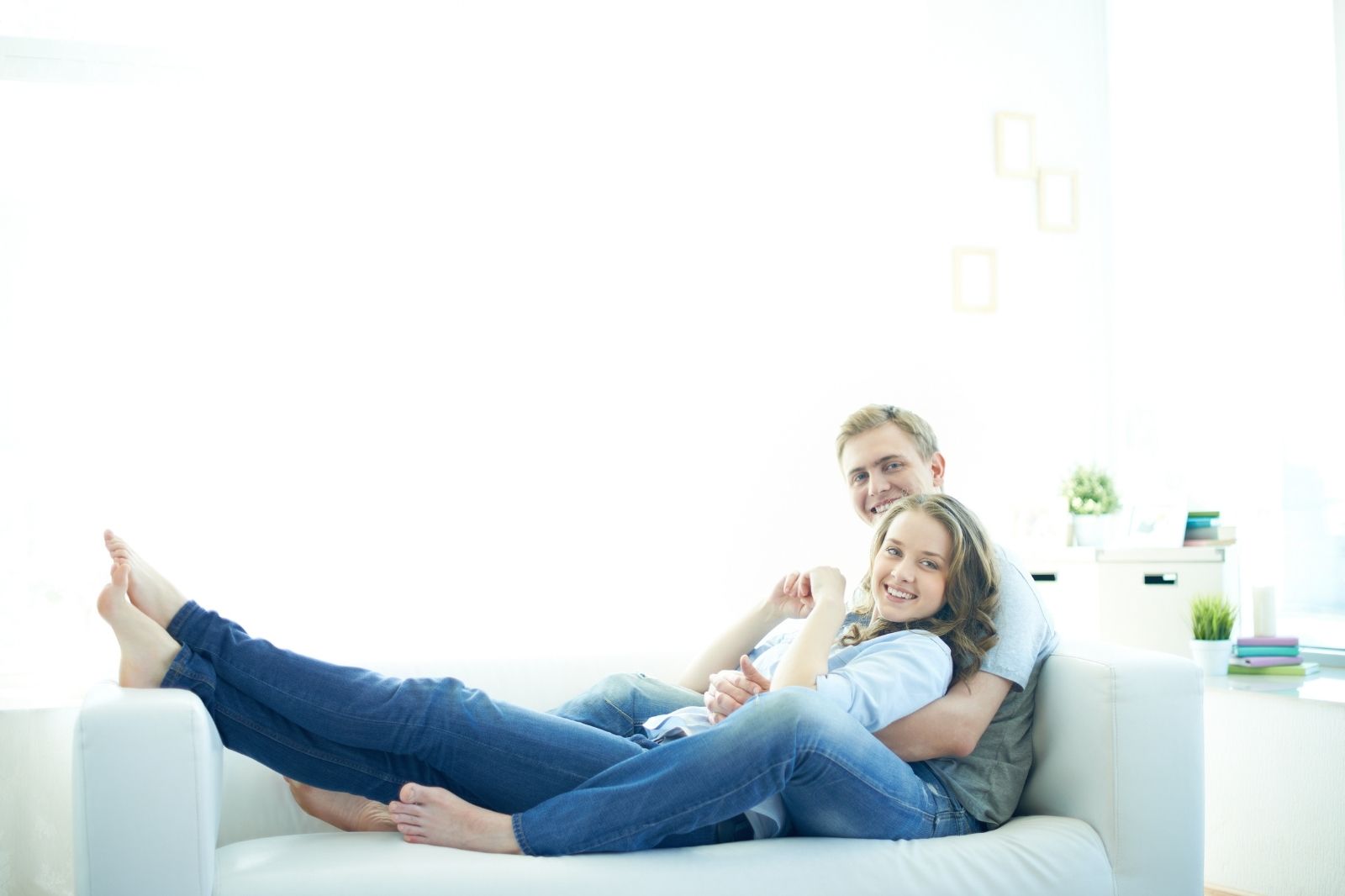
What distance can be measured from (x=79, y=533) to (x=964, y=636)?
2.24m

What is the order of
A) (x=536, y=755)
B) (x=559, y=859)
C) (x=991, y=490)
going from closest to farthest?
(x=559, y=859) < (x=536, y=755) < (x=991, y=490)

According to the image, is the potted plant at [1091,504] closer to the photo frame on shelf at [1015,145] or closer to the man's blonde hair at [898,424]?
the photo frame on shelf at [1015,145]

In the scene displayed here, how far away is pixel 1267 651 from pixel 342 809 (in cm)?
220

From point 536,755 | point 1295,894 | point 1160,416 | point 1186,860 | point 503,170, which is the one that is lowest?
point 1295,894

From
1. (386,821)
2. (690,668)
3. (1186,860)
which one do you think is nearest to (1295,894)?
(1186,860)

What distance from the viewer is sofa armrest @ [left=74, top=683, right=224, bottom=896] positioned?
1.57 m

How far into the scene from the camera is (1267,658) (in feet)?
9.14

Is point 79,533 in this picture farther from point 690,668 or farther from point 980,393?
point 980,393

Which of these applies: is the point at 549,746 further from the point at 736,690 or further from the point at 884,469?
the point at 884,469

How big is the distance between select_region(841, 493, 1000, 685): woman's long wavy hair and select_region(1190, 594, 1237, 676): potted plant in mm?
1207

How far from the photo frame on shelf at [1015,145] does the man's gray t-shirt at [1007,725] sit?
2191 mm

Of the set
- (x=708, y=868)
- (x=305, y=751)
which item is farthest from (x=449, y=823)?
(x=708, y=868)

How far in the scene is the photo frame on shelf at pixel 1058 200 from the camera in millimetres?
3809

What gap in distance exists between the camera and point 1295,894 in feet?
8.13
